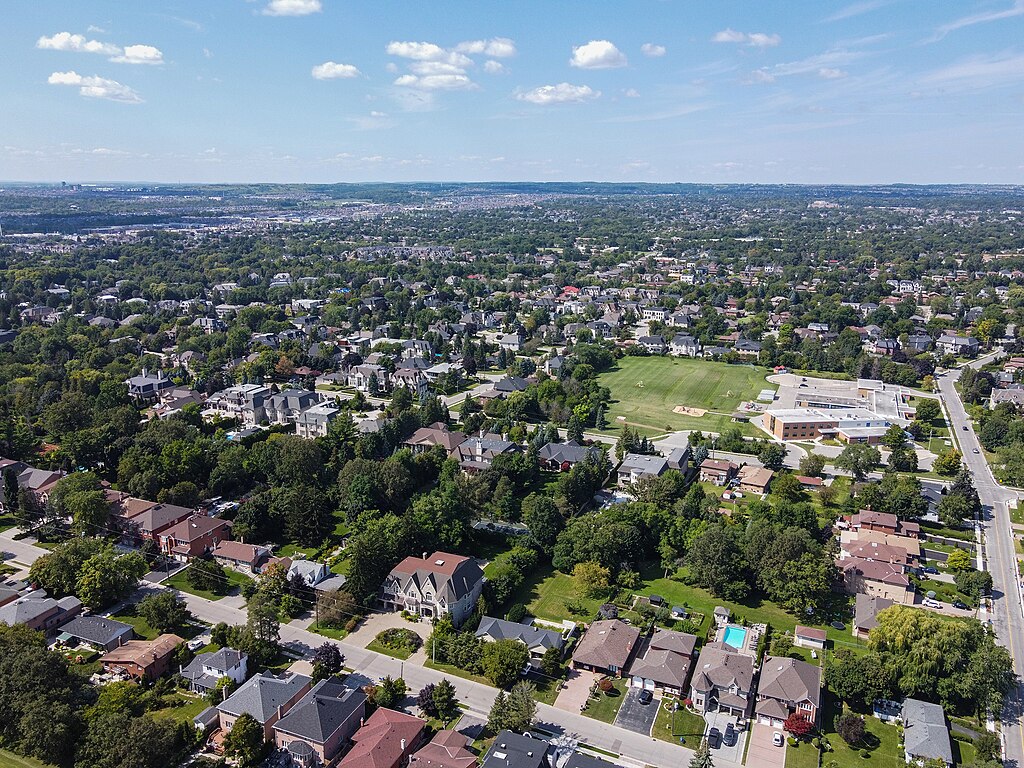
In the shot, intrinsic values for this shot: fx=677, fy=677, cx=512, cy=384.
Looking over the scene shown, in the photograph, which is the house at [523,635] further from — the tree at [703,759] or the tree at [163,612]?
the tree at [163,612]

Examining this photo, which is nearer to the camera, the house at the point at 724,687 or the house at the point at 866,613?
the house at the point at 724,687

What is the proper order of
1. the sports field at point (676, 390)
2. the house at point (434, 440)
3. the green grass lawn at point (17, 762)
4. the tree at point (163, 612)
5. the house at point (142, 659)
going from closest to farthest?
the green grass lawn at point (17, 762) → the house at point (142, 659) → the tree at point (163, 612) → the house at point (434, 440) → the sports field at point (676, 390)

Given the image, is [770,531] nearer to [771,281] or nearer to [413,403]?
[413,403]

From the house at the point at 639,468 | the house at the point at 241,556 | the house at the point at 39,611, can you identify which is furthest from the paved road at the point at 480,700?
the house at the point at 639,468

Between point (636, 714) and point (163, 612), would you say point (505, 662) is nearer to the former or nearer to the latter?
point (636, 714)

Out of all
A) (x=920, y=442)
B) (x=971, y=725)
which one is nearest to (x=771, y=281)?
(x=920, y=442)

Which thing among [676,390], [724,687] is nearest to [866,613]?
[724,687]
